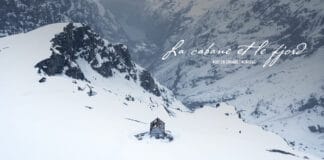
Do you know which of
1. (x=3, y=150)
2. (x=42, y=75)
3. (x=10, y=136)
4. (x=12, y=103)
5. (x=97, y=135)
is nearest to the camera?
(x=3, y=150)

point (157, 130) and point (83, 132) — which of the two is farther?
point (157, 130)

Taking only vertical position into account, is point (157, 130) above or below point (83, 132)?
above

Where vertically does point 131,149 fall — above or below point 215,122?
below

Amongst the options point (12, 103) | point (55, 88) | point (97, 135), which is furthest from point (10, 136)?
point (55, 88)

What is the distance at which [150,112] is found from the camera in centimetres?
19325

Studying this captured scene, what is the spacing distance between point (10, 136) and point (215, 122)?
89967 mm

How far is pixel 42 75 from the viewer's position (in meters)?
172

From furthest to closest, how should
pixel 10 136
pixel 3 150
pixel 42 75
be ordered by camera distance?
pixel 42 75
pixel 10 136
pixel 3 150

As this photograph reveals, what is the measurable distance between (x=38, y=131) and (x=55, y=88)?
50769 millimetres

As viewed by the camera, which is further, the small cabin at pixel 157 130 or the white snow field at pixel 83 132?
the small cabin at pixel 157 130

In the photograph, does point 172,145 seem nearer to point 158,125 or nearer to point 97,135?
point 158,125

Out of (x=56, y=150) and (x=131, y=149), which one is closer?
(x=56, y=150)

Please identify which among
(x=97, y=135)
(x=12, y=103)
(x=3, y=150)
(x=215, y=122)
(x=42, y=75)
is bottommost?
(x=3, y=150)

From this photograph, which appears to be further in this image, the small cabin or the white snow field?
the small cabin
